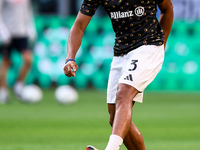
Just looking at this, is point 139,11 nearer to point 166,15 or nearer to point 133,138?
point 166,15

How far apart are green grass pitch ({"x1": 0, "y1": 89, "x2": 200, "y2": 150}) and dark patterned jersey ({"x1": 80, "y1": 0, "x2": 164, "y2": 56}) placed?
169 centimetres

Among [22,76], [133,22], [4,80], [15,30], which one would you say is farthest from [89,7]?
[15,30]

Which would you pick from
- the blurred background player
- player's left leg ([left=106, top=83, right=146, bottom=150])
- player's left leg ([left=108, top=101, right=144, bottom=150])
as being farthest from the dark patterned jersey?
the blurred background player

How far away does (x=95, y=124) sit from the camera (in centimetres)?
830

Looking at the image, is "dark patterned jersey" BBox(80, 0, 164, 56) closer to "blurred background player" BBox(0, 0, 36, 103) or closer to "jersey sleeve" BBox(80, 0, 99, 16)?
"jersey sleeve" BBox(80, 0, 99, 16)

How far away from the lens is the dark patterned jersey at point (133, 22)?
15.9ft

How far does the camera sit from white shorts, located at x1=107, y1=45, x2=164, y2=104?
465 centimetres

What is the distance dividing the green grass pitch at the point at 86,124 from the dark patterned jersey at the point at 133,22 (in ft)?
5.56

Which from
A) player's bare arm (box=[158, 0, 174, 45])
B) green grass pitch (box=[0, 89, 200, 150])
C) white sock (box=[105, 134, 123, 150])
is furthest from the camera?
green grass pitch (box=[0, 89, 200, 150])

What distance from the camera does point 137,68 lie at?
184 inches

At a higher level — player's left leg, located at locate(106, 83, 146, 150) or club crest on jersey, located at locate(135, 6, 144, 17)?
club crest on jersey, located at locate(135, 6, 144, 17)

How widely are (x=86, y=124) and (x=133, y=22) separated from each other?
3.75 m

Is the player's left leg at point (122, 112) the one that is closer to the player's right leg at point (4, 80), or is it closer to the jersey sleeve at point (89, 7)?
the jersey sleeve at point (89, 7)

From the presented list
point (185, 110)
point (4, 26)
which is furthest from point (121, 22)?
point (4, 26)
